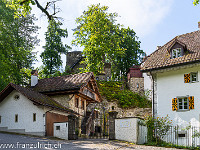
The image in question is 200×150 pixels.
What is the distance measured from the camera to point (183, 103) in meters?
21.9

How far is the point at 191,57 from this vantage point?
21.5m

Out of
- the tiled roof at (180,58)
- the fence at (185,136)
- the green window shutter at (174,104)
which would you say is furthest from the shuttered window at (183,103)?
the tiled roof at (180,58)

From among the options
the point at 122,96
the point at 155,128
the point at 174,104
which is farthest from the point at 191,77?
the point at 122,96

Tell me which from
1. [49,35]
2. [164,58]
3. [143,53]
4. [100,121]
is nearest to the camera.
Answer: [164,58]

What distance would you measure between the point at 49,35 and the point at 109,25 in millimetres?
10242

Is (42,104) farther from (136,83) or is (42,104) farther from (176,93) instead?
(136,83)

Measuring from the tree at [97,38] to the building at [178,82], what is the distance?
18.9 meters

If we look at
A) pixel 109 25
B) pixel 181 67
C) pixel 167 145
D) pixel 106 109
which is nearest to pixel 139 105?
pixel 106 109

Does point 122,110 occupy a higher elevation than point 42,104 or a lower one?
lower

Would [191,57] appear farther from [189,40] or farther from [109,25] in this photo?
[109,25]

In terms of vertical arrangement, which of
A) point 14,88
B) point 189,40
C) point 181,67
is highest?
point 189,40

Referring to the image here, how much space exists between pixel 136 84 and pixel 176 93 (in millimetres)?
26158

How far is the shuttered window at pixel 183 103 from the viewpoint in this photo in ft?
70.1

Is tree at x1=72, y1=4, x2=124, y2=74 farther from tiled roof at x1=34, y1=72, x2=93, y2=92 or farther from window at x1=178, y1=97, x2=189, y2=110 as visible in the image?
window at x1=178, y1=97, x2=189, y2=110
